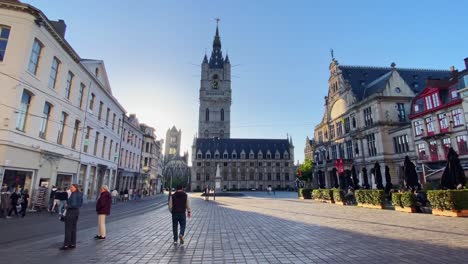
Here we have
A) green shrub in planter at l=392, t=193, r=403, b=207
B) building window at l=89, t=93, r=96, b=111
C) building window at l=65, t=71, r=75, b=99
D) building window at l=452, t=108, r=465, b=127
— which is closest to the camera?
green shrub in planter at l=392, t=193, r=403, b=207

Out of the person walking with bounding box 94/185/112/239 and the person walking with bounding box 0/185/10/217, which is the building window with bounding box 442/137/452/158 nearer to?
the person walking with bounding box 94/185/112/239

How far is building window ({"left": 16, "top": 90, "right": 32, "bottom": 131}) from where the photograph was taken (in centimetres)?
1422

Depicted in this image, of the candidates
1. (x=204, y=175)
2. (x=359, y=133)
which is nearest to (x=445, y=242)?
(x=359, y=133)

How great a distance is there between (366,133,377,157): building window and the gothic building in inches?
2035

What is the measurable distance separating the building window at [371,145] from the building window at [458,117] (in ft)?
39.0

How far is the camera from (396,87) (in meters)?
38.6

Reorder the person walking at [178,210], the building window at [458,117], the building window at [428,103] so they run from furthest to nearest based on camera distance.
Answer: the building window at [428,103] < the building window at [458,117] < the person walking at [178,210]

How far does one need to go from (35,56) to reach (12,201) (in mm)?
8823

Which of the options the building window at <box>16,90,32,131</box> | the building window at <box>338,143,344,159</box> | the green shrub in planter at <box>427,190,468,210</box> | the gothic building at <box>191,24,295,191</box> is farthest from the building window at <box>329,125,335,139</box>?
the building window at <box>16,90,32,131</box>

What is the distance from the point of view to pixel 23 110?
1462 cm

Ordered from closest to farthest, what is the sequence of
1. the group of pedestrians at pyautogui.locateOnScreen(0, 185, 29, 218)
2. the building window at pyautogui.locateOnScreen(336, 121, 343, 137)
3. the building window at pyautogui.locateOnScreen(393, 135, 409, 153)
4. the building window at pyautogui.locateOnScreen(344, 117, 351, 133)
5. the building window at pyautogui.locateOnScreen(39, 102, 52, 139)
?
the group of pedestrians at pyautogui.locateOnScreen(0, 185, 29, 218), the building window at pyautogui.locateOnScreen(39, 102, 52, 139), the building window at pyautogui.locateOnScreen(393, 135, 409, 153), the building window at pyautogui.locateOnScreen(344, 117, 351, 133), the building window at pyautogui.locateOnScreen(336, 121, 343, 137)

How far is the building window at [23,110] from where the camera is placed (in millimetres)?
14216

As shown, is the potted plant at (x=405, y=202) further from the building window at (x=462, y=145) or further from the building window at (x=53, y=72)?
the building window at (x=53, y=72)

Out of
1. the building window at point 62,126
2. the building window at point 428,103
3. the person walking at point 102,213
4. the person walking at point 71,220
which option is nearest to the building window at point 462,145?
the building window at point 428,103
